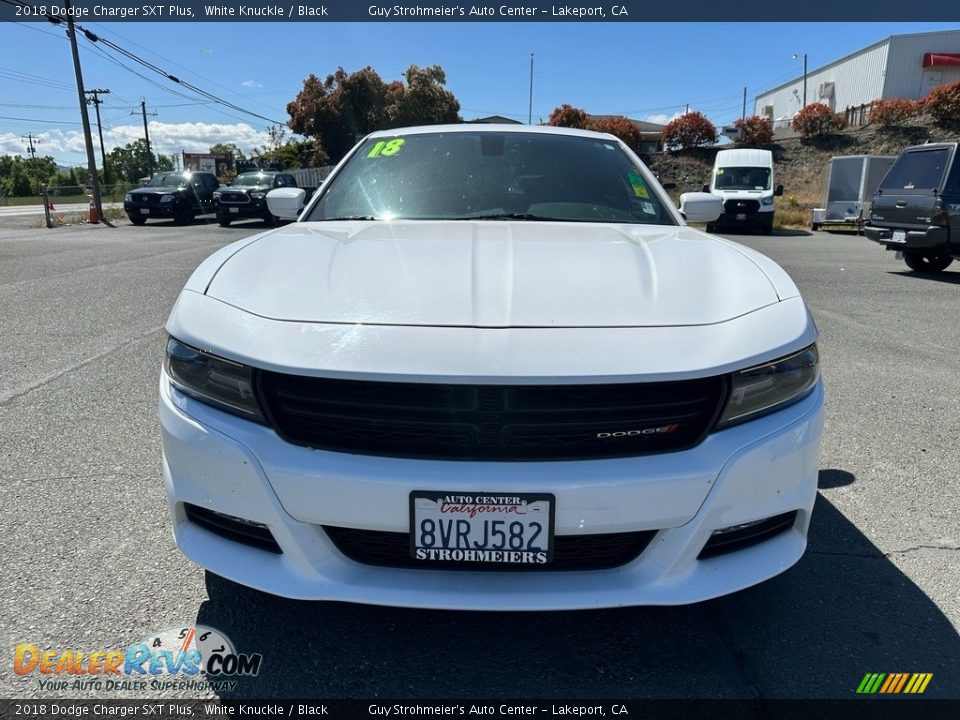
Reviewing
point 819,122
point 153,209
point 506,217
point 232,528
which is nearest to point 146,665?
point 232,528

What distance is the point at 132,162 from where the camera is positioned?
9444 cm

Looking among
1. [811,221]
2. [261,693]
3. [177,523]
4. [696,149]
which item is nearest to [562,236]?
[177,523]

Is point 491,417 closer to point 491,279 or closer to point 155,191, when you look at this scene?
point 491,279

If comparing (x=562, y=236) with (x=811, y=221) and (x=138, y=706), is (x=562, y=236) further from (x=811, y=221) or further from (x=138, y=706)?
(x=811, y=221)

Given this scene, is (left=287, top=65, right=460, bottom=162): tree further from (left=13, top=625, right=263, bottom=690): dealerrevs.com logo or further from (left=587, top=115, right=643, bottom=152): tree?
(left=13, top=625, right=263, bottom=690): dealerrevs.com logo

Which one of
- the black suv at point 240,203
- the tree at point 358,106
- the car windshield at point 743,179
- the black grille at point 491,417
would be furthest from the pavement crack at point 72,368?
the tree at point 358,106

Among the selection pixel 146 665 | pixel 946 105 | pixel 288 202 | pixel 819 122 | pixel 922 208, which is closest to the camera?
pixel 146 665

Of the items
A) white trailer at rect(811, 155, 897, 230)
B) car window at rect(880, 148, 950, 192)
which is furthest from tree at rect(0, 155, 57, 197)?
car window at rect(880, 148, 950, 192)

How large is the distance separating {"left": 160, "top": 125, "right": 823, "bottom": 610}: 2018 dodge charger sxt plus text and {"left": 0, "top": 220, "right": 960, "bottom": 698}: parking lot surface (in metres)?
0.33

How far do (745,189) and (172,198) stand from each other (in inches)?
662

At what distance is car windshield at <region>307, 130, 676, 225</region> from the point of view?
3.02 metres

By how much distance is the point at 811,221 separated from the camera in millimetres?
22062

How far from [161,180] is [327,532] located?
23380mm

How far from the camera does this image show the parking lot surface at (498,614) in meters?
1.89
